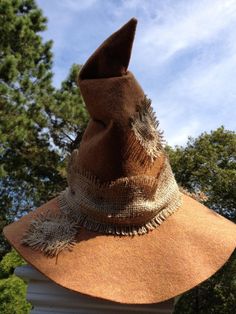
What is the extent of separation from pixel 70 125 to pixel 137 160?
34.7 ft

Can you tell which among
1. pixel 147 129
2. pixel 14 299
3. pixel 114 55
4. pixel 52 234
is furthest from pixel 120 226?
pixel 14 299

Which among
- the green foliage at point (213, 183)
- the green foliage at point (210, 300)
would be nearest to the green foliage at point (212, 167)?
the green foliage at point (213, 183)

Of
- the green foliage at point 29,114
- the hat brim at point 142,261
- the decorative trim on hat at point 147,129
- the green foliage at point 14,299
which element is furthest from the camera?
the green foliage at point 29,114

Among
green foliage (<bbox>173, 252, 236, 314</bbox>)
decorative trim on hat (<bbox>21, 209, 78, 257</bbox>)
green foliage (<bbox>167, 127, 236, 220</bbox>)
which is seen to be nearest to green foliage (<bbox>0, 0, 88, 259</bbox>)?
green foliage (<bbox>167, 127, 236, 220</bbox>)

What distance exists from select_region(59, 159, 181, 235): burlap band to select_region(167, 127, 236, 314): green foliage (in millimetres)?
8145

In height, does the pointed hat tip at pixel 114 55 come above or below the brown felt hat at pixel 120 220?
above

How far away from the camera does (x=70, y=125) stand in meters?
11.8

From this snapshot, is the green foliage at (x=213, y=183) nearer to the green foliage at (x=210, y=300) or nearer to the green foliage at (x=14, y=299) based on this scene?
the green foliage at (x=210, y=300)

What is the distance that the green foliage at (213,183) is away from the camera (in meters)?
9.89

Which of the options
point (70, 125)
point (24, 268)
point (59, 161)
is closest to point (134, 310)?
point (24, 268)

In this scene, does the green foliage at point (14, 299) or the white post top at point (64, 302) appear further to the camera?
the green foliage at point (14, 299)

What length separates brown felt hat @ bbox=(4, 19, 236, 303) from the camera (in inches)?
48.3

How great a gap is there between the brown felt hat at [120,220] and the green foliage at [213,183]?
26.7 feet

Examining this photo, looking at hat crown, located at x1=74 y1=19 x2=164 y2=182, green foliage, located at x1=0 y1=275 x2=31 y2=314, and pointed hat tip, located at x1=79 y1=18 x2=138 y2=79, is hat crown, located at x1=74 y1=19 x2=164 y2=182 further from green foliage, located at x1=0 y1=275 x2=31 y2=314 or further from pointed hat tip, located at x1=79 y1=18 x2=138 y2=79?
green foliage, located at x1=0 y1=275 x2=31 y2=314
